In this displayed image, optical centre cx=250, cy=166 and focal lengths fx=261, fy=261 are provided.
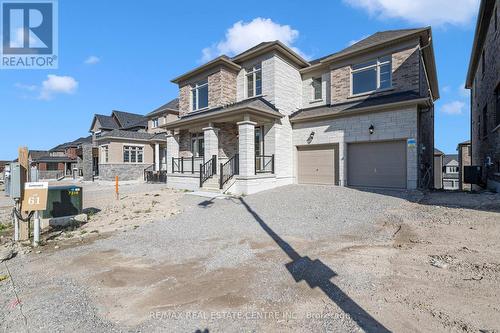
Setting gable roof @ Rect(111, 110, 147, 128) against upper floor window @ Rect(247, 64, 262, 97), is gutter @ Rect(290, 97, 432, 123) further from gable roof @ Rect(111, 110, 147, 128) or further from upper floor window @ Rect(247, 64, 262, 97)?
gable roof @ Rect(111, 110, 147, 128)

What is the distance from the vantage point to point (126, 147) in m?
24.9

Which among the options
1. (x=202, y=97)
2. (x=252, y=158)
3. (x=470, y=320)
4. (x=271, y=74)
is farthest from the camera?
(x=202, y=97)

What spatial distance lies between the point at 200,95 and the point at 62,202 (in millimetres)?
12169

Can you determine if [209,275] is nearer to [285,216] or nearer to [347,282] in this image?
[347,282]

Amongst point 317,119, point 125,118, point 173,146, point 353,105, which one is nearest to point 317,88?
point 317,119

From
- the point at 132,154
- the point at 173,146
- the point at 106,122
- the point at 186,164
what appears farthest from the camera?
the point at 106,122

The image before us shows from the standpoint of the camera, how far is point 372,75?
1275 centimetres

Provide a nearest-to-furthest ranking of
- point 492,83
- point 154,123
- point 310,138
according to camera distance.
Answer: point 492,83 < point 310,138 < point 154,123

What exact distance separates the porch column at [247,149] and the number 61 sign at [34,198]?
7.66 m

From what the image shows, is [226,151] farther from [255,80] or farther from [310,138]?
[310,138]

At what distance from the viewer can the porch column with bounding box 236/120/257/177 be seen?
1224cm

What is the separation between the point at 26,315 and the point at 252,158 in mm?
10082

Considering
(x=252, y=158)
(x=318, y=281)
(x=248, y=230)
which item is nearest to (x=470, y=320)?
(x=318, y=281)

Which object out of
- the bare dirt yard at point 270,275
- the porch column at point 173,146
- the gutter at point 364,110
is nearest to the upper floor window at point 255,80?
the gutter at point 364,110
